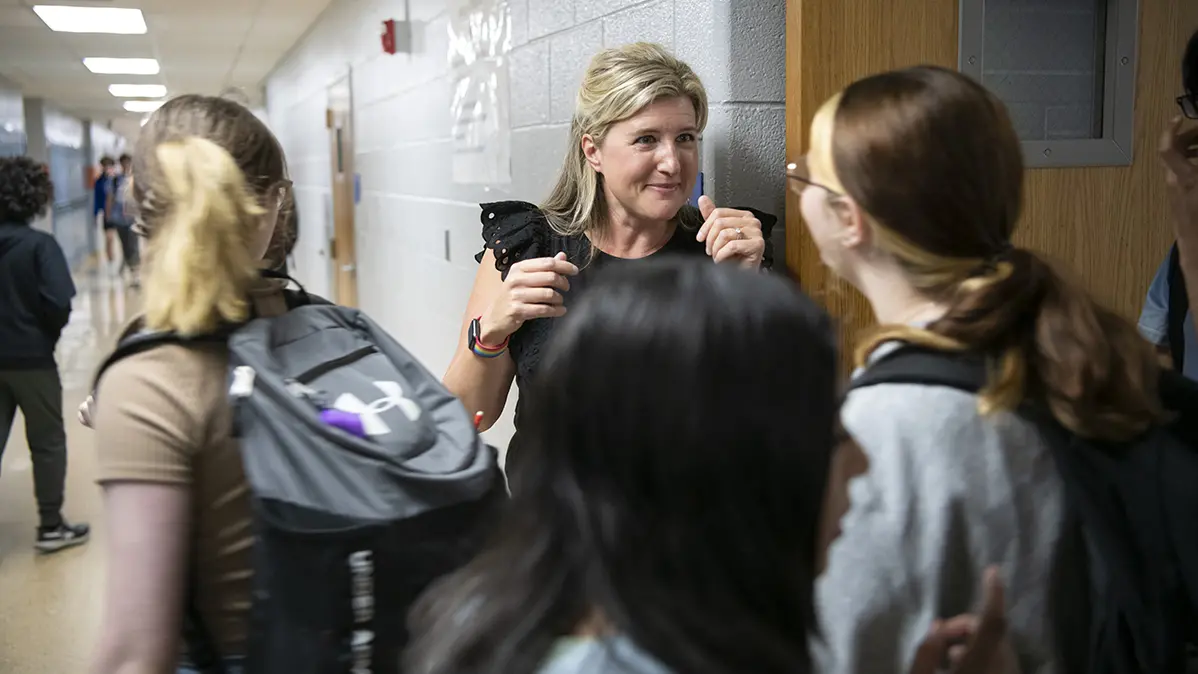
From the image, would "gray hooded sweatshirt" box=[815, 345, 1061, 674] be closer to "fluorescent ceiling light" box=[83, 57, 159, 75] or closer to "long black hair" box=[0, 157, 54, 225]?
"long black hair" box=[0, 157, 54, 225]

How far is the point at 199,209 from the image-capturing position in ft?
3.52

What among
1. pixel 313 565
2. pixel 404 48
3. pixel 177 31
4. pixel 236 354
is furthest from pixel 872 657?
pixel 177 31

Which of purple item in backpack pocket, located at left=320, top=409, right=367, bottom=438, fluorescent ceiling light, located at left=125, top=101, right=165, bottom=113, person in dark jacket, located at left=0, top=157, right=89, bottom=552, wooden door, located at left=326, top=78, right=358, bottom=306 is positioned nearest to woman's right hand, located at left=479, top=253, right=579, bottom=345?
purple item in backpack pocket, located at left=320, top=409, right=367, bottom=438

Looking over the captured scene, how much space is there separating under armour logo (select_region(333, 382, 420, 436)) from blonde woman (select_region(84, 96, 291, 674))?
0.38 ft

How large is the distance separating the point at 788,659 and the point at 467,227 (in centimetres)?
311

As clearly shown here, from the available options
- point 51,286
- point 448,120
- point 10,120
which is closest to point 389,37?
point 448,120

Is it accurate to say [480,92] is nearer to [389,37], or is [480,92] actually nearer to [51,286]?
[389,37]

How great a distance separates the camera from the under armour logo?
41.3 inches

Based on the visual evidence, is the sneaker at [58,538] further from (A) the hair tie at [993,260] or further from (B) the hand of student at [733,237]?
(A) the hair tie at [993,260]

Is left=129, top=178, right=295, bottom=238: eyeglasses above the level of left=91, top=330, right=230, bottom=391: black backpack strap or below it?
above

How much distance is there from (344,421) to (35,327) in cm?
339

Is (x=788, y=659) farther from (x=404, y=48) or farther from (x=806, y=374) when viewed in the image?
(x=404, y=48)

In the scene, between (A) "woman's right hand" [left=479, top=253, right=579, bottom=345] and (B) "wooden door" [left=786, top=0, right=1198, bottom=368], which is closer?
(A) "woman's right hand" [left=479, top=253, right=579, bottom=345]

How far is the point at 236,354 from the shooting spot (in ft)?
3.38
